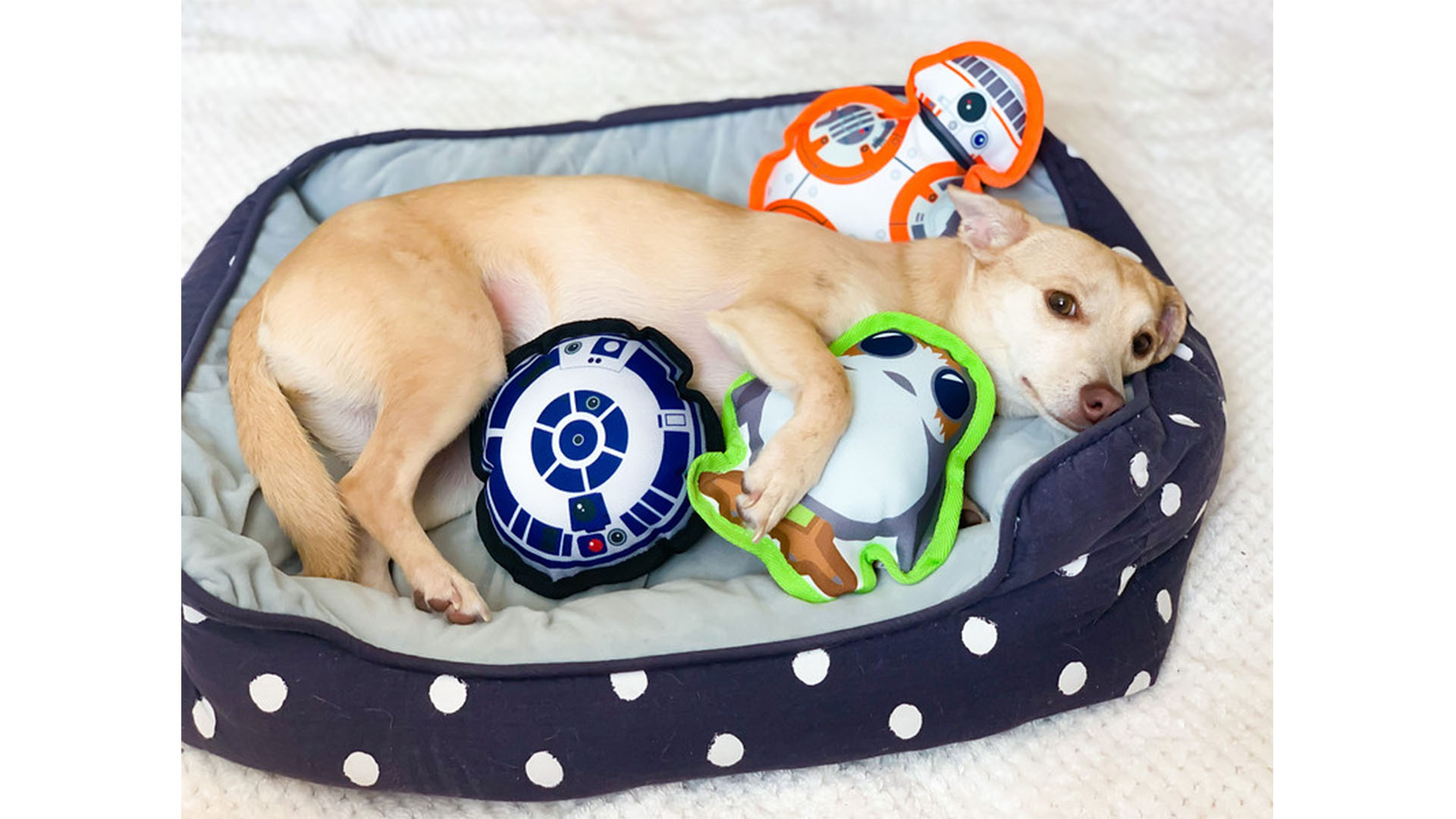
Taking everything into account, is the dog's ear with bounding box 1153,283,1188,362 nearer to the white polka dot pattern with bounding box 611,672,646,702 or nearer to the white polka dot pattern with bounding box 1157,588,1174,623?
the white polka dot pattern with bounding box 1157,588,1174,623

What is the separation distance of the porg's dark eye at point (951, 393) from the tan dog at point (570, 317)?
163 mm

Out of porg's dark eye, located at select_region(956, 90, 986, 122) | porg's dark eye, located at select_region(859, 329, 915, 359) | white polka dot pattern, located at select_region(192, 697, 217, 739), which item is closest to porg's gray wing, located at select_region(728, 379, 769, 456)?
porg's dark eye, located at select_region(859, 329, 915, 359)

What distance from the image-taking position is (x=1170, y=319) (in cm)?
261

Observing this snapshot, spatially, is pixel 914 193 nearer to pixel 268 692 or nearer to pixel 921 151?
pixel 921 151

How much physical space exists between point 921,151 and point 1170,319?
760mm

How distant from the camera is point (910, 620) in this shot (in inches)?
83.3

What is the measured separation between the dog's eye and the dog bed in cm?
22

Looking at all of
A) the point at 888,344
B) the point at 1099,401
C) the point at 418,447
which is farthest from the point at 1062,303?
the point at 418,447

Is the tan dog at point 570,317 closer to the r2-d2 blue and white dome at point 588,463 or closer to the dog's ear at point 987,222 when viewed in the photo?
the dog's ear at point 987,222

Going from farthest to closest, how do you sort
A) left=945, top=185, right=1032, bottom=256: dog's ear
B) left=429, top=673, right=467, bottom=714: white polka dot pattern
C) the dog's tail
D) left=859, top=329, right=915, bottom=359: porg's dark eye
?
left=945, top=185, right=1032, bottom=256: dog's ear
left=859, top=329, right=915, bottom=359: porg's dark eye
the dog's tail
left=429, top=673, right=467, bottom=714: white polka dot pattern

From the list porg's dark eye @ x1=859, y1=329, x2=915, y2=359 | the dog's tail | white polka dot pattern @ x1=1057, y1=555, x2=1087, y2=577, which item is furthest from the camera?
porg's dark eye @ x1=859, y1=329, x2=915, y2=359

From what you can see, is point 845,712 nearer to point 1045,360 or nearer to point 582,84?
point 1045,360

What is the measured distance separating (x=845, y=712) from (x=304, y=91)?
303 cm

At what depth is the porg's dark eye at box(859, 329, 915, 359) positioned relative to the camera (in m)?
2.40
